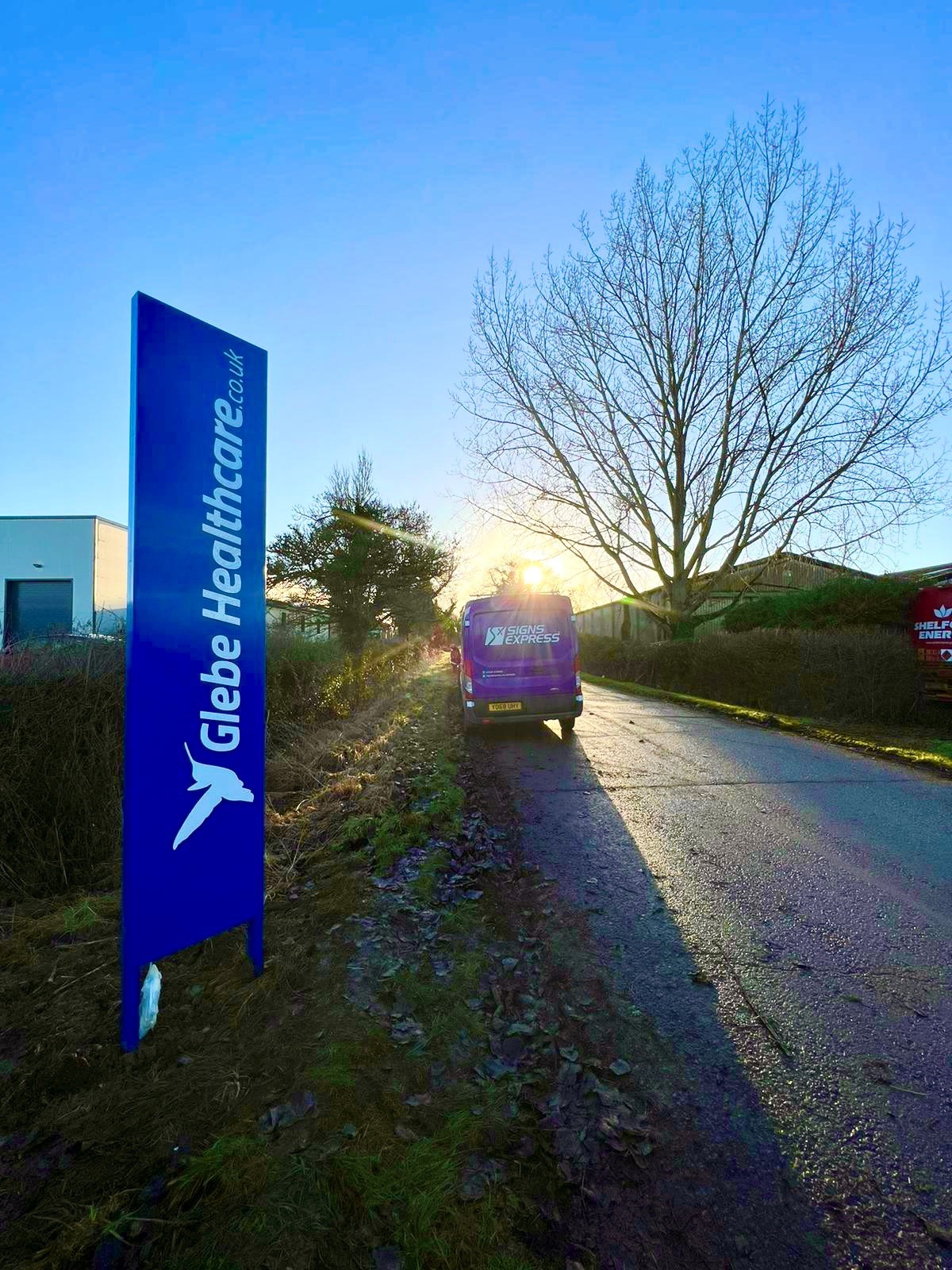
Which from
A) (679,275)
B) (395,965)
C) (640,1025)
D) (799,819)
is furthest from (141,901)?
(679,275)

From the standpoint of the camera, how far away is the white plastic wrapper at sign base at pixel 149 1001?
2457 mm

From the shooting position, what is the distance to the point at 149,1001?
248 cm

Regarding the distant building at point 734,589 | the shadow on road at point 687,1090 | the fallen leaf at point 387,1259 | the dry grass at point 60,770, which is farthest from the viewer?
the distant building at point 734,589

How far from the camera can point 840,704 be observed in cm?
1266

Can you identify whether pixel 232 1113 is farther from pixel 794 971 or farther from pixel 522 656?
pixel 522 656

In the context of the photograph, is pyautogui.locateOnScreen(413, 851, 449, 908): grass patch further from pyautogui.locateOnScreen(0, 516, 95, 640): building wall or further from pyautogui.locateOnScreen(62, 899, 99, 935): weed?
pyautogui.locateOnScreen(0, 516, 95, 640): building wall

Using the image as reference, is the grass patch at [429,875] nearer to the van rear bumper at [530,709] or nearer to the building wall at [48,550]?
the van rear bumper at [530,709]

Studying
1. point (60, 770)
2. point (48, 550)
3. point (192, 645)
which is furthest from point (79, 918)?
point (48, 550)

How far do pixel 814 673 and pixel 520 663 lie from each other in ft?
23.4

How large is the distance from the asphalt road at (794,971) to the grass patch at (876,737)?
1.34m

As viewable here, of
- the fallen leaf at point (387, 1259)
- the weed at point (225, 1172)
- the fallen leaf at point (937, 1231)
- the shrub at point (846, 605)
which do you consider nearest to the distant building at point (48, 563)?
the shrub at point (846, 605)

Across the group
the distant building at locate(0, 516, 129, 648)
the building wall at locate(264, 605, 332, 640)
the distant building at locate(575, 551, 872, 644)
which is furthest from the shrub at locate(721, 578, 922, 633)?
the distant building at locate(0, 516, 129, 648)

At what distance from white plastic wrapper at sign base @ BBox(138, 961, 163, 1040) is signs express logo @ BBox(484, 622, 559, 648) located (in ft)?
26.2

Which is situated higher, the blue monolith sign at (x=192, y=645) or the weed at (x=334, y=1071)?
the blue monolith sign at (x=192, y=645)
